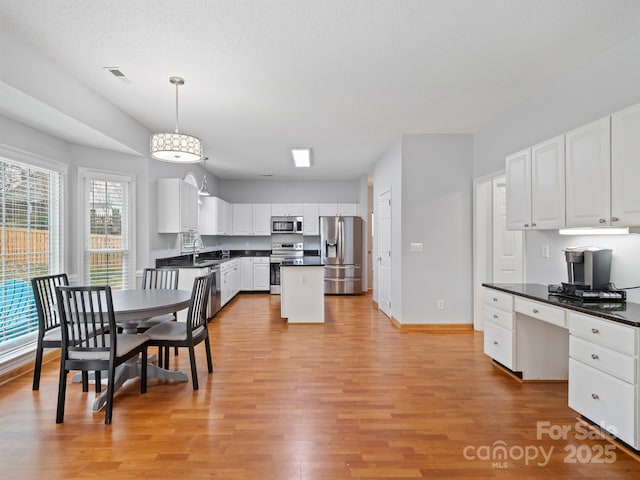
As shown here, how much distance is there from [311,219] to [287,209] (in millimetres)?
610

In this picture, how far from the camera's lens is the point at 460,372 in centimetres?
337

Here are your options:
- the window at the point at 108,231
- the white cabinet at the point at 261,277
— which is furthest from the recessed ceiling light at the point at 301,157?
the white cabinet at the point at 261,277

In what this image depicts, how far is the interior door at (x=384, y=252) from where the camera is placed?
561 cm

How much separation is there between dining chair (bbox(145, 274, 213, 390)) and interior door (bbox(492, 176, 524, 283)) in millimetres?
3498

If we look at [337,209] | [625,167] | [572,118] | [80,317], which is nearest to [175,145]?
[80,317]

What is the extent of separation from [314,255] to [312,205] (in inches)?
48.7

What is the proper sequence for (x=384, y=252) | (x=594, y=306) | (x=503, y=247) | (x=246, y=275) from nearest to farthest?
(x=594, y=306), (x=503, y=247), (x=384, y=252), (x=246, y=275)

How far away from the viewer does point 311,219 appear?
8406 mm

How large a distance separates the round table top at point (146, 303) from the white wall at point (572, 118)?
10.9 ft

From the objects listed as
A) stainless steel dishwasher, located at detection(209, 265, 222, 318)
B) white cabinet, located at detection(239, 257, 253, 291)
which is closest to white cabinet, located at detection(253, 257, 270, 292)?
white cabinet, located at detection(239, 257, 253, 291)

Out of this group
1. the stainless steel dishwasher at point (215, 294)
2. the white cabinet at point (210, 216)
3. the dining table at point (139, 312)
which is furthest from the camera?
the white cabinet at point (210, 216)

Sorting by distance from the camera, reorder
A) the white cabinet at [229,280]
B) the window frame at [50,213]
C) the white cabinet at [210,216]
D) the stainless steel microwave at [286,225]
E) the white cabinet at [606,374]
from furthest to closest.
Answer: the stainless steel microwave at [286,225]
the white cabinet at [210,216]
the white cabinet at [229,280]
the window frame at [50,213]
the white cabinet at [606,374]

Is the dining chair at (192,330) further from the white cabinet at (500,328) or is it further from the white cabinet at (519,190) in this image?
the white cabinet at (519,190)

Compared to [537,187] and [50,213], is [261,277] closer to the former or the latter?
[50,213]
